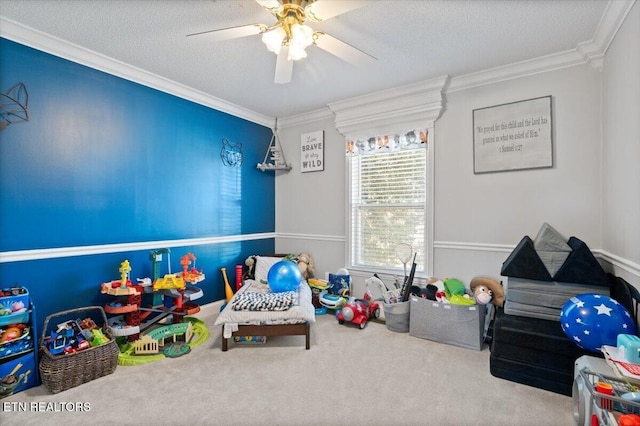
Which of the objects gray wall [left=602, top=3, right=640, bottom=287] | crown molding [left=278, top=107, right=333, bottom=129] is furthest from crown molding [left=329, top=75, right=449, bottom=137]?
gray wall [left=602, top=3, right=640, bottom=287]

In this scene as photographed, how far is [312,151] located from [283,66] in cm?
197

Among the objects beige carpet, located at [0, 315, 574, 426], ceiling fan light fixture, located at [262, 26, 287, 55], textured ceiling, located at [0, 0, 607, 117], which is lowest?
beige carpet, located at [0, 315, 574, 426]

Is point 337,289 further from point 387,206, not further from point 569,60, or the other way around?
point 569,60

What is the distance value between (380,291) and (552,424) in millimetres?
1905

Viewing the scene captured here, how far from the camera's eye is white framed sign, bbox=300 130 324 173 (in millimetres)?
3963

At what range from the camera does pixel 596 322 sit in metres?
1.71

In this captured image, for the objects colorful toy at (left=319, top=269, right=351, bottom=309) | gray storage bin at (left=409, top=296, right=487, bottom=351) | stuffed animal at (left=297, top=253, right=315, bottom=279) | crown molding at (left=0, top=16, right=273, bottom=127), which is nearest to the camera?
crown molding at (left=0, top=16, right=273, bottom=127)

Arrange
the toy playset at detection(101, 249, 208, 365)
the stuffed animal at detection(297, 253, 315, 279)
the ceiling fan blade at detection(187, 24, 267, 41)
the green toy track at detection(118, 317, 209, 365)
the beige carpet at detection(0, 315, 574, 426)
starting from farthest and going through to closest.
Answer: the stuffed animal at detection(297, 253, 315, 279), the toy playset at detection(101, 249, 208, 365), the green toy track at detection(118, 317, 209, 365), the ceiling fan blade at detection(187, 24, 267, 41), the beige carpet at detection(0, 315, 574, 426)

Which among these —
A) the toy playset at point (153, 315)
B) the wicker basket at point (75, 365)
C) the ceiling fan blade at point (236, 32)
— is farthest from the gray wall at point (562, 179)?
the wicker basket at point (75, 365)

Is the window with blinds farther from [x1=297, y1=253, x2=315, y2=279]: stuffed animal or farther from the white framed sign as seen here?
[x1=297, y1=253, x2=315, y2=279]: stuffed animal

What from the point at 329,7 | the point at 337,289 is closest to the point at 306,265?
the point at 337,289

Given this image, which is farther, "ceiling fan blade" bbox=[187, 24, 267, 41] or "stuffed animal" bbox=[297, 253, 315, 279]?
"stuffed animal" bbox=[297, 253, 315, 279]

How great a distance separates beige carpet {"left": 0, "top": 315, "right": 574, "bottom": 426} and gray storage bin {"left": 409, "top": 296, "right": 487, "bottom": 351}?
119 mm

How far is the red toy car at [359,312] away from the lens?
9.87 ft
